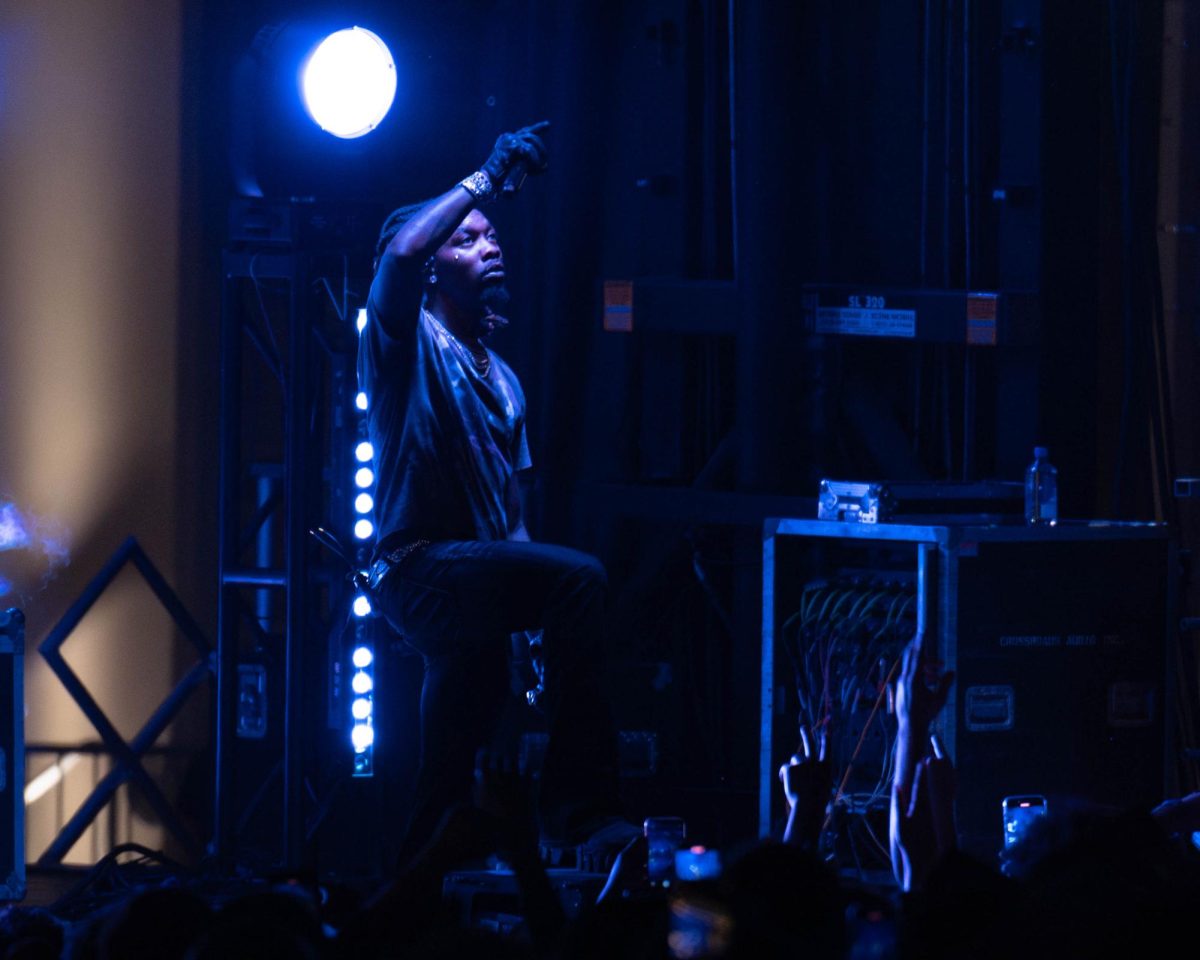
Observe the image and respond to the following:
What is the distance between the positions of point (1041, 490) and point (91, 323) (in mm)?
2858

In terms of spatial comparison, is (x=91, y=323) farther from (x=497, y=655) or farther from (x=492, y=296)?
(x=497, y=655)

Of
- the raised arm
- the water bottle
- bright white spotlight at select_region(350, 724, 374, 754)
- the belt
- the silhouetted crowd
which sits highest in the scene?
the raised arm

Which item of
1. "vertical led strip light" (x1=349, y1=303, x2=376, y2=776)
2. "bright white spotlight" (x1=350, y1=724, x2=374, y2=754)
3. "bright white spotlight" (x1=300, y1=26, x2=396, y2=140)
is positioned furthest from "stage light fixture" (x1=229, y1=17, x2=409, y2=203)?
"bright white spotlight" (x1=350, y1=724, x2=374, y2=754)

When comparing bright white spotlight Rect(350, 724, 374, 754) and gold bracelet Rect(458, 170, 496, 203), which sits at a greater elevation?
gold bracelet Rect(458, 170, 496, 203)

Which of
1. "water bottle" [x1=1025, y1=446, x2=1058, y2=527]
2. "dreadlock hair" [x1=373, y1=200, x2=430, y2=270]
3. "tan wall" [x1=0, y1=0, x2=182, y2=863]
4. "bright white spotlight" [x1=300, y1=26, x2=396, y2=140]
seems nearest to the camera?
"dreadlock hair" [x1=373, y1=200, x2=430, y2=270]

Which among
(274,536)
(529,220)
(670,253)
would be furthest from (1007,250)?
(274,536)

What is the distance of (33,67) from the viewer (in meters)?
6.07

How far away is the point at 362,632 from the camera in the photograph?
18.5 ft

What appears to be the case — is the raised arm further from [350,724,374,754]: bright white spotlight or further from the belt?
[350,724,374,754]: bright white spotlight

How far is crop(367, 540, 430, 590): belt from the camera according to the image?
4824 millimetres

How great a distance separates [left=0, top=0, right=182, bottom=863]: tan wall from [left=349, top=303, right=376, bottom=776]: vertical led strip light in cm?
102

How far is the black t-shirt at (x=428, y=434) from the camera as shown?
485 cm

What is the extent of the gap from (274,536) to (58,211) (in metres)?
1.18

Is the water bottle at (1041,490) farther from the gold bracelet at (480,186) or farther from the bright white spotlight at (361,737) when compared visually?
the bright white spotlight at (361,737)
